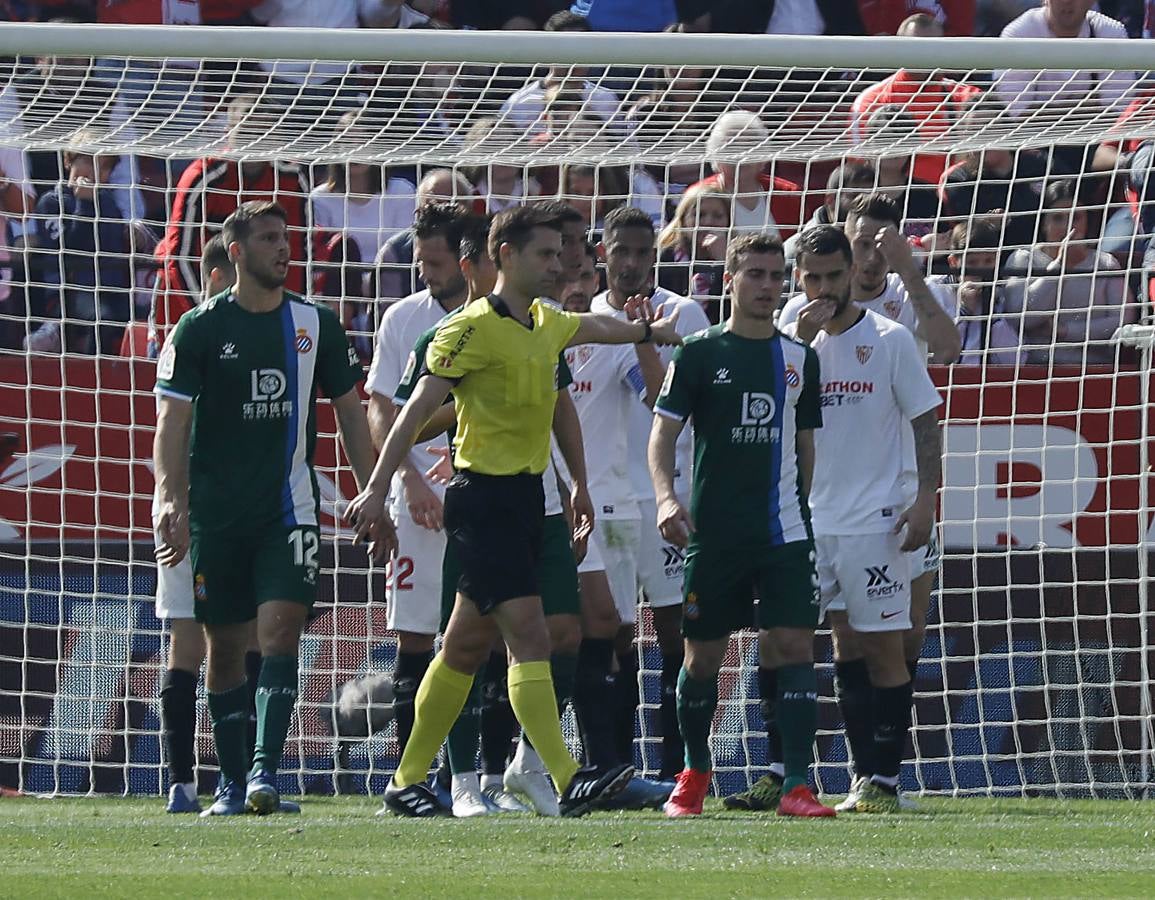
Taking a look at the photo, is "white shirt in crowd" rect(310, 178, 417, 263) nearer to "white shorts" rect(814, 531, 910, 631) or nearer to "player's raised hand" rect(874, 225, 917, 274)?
"player's raised hand" rect(874, 225, 917, 274)

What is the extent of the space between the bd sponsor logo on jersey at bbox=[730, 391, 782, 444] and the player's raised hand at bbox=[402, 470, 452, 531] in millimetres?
1112

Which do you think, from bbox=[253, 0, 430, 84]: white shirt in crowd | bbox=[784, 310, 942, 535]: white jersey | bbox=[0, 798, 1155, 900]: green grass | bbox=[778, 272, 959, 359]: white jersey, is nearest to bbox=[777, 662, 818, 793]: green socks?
bbox=[0, 798, 1155, 900]: green grass

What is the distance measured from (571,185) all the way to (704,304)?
2.71 ft

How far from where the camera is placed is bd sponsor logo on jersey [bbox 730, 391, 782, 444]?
6695 millimetres

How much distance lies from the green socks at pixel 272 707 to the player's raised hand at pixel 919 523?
215 centimetres

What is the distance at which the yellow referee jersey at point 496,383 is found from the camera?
6.25 metres

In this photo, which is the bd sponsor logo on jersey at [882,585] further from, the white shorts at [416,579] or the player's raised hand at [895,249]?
the white shorts at [416,579]

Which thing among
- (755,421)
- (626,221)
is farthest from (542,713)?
(626,221)

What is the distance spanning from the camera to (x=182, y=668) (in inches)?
288

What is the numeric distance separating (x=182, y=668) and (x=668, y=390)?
2.06m

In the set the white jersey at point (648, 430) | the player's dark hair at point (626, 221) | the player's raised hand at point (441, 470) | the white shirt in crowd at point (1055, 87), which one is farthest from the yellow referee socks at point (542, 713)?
the white shirt in crowd at point (1055, 87)

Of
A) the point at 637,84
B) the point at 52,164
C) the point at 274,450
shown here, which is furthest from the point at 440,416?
the point at 52,164

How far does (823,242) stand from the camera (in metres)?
6.98

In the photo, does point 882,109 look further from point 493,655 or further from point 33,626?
point 33,626
